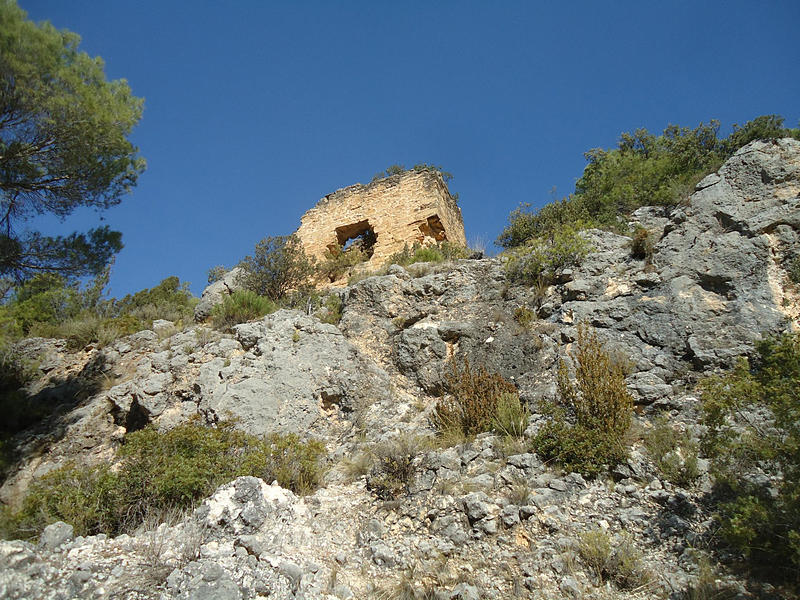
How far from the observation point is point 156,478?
16.6 feet

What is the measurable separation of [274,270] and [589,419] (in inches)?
327

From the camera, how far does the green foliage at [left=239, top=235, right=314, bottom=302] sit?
11.6 m

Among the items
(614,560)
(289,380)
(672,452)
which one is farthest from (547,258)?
(614,560)

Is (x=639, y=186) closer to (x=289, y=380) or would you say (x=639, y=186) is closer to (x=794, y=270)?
(x=794, y=270)

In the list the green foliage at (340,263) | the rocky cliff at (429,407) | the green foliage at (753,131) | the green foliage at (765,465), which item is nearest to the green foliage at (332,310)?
the rocky cliff at (429,407)

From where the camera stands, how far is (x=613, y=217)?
9.77 metres

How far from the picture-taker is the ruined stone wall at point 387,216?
42.1ft

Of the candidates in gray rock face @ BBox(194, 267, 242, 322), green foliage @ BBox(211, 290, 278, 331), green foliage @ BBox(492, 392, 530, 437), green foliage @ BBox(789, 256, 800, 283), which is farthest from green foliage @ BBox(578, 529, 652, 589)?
gray rock face @ BBox(194, 267, 242, 322)

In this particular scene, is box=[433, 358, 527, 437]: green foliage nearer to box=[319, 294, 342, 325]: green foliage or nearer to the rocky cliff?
the rocky cliff

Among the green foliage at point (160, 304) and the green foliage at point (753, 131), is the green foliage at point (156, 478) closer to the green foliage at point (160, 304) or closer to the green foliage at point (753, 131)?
the green foliage at point (160, 304)

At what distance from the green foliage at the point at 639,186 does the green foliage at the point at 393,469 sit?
17.7 feet

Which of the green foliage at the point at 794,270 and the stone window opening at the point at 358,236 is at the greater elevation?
the stone window opening at the point at 358,236

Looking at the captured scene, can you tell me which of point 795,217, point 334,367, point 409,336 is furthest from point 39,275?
point 795,217

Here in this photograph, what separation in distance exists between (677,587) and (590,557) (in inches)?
23.8
